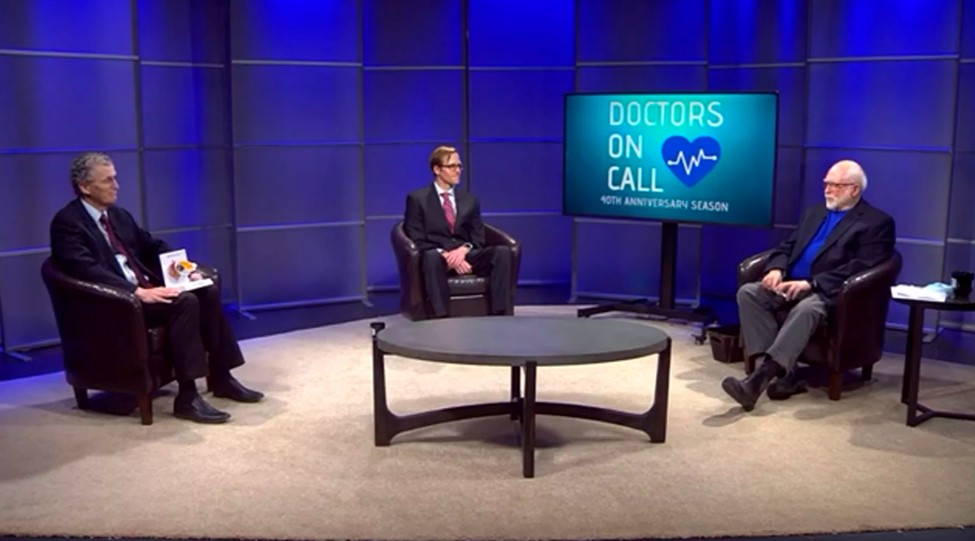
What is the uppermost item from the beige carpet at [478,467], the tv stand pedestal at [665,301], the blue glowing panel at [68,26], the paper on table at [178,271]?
the blue glowing panel at [68,26]

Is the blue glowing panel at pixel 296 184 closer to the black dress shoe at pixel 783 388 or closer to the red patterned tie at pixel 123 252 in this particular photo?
the red patterned tie at pixel 123 252

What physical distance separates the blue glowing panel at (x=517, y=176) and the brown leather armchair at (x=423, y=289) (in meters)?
1.96

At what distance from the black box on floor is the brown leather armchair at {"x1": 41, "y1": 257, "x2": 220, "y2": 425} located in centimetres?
325

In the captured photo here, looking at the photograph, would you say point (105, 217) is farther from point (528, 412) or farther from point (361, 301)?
point (361, 301)

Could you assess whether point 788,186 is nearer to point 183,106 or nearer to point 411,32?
point 411,32

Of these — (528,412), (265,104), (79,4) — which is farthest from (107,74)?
(528,412)

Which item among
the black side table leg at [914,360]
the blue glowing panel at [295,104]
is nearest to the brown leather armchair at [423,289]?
the blue glowing panel at [295,104]

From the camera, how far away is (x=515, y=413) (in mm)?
5352

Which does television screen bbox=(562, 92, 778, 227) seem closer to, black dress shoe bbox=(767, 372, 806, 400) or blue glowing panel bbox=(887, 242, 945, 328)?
blue glowing panel bbox=(887, 242, 945, 328)

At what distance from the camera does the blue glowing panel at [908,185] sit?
7.22 meters

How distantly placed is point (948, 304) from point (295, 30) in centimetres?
501

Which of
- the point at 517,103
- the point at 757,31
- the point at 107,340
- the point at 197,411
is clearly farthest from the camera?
the point at 517,103

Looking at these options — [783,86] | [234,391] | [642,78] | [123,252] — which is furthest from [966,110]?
[123,252]

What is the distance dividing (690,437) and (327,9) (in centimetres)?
461
